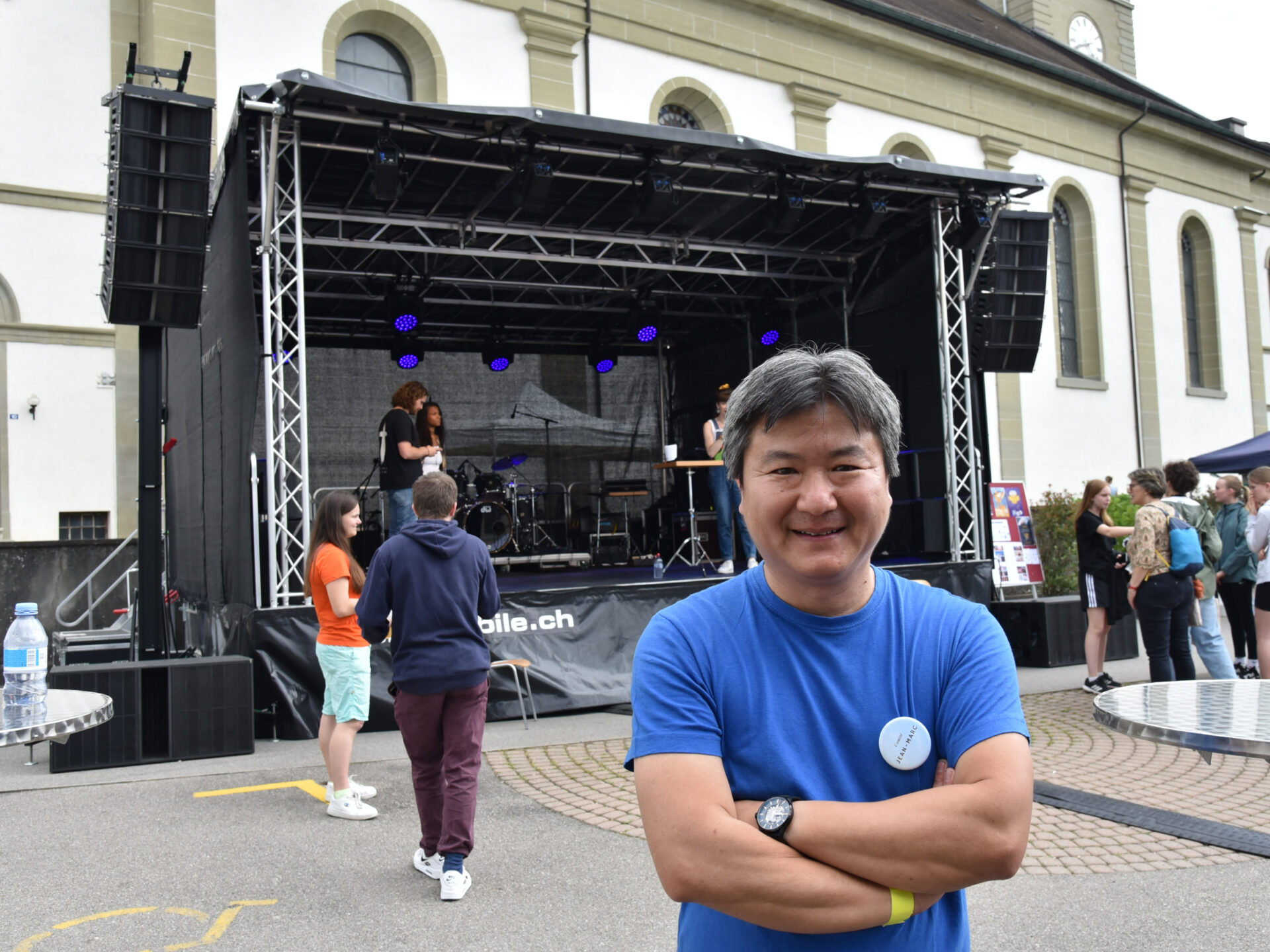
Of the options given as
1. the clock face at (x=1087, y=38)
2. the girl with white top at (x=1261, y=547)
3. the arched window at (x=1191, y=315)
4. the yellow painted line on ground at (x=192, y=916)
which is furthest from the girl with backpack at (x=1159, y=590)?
the clock face at (x=1087, y=38)

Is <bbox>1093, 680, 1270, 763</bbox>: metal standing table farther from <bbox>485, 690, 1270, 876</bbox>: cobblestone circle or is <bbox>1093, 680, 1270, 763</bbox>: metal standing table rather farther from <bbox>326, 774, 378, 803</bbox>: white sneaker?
<bbox>326, 774, 378, 803</bbox>: white sneaker

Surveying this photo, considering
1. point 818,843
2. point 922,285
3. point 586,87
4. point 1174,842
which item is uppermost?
point 586,87

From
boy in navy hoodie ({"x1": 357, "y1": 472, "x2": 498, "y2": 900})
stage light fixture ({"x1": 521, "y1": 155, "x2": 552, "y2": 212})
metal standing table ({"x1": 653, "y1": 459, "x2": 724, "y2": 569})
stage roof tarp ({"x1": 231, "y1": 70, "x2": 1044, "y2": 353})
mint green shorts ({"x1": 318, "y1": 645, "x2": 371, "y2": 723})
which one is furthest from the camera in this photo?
metal standing table ({"x1": 653, "y1": 459, "x2": 724, "y2": 569})

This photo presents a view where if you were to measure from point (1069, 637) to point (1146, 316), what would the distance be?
1431cm

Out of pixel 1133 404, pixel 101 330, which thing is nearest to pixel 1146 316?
pixel 1133 404

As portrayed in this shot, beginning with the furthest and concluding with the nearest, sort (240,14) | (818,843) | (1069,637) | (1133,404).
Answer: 1. (1133,404)
2. (240,14)
3. (1069,637)
4. (818,843)

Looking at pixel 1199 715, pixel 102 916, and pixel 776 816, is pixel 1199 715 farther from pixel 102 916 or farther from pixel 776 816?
pixel 102 916

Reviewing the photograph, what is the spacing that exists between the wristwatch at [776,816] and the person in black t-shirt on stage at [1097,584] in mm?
7331

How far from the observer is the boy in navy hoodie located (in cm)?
411

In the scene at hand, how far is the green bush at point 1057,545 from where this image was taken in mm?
13969

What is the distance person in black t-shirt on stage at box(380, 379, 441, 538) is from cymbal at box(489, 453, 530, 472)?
5.50 meters

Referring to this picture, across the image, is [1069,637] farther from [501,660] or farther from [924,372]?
[501,660]

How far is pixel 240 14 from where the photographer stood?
12.9m

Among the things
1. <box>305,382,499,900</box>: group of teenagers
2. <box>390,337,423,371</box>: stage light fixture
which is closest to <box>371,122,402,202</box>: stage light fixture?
<box>305,382,499,900</box>: group of teenagers
